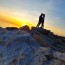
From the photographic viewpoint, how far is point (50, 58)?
15.2 meters

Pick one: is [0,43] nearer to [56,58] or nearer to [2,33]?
[2,33]

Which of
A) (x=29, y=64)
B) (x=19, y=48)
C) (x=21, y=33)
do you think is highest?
(x=21, y=33)

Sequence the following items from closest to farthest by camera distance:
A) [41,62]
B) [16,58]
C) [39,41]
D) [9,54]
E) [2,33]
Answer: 1. [41,62]
2. [16,58]
3. [9,54]
4. [39,41]
5. [2,33]

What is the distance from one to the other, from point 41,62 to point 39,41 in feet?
14.0

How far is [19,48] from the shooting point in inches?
669

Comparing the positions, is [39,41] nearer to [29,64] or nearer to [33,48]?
[33,48]

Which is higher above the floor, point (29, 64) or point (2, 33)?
point (2, 33)

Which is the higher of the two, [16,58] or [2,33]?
[2,33]

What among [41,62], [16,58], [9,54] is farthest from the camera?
[9,54]

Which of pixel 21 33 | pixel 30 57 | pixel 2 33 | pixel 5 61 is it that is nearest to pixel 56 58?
pixel 30 57

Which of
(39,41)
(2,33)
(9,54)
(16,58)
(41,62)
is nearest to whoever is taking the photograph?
(41,62)

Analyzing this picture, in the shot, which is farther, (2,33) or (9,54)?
(2,33)

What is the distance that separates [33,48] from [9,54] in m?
1.97

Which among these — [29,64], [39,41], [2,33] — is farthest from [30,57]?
[2,33]
